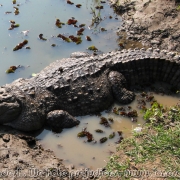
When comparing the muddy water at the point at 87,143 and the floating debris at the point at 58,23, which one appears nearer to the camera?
the muddy water at the point at 87,143

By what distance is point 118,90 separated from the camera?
255 inches

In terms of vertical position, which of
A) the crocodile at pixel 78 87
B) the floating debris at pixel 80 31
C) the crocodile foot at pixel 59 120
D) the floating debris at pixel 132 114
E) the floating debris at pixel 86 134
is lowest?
the floating debris at pixel 86 134

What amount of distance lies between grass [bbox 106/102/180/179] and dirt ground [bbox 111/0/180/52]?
3.19m

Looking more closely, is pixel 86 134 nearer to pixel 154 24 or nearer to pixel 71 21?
pixel 154 24

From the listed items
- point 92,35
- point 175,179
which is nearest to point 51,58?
point 92,35

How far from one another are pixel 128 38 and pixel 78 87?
3202 mm

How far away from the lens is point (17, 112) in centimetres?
571

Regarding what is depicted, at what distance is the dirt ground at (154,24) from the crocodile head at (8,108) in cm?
438

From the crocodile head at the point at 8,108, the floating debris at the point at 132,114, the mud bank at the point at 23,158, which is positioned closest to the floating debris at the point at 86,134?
the mud bank at the point at 23,158

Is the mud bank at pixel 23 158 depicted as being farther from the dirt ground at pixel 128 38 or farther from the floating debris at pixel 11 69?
the floating debris at pixel 11 69

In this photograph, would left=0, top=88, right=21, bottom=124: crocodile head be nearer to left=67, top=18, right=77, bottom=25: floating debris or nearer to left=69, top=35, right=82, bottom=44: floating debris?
left=69, top=35, right=82, bottom=44: floating debris

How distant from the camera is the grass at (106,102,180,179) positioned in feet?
14.2

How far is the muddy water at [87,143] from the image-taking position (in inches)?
210

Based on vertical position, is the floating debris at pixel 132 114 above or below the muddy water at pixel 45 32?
below
